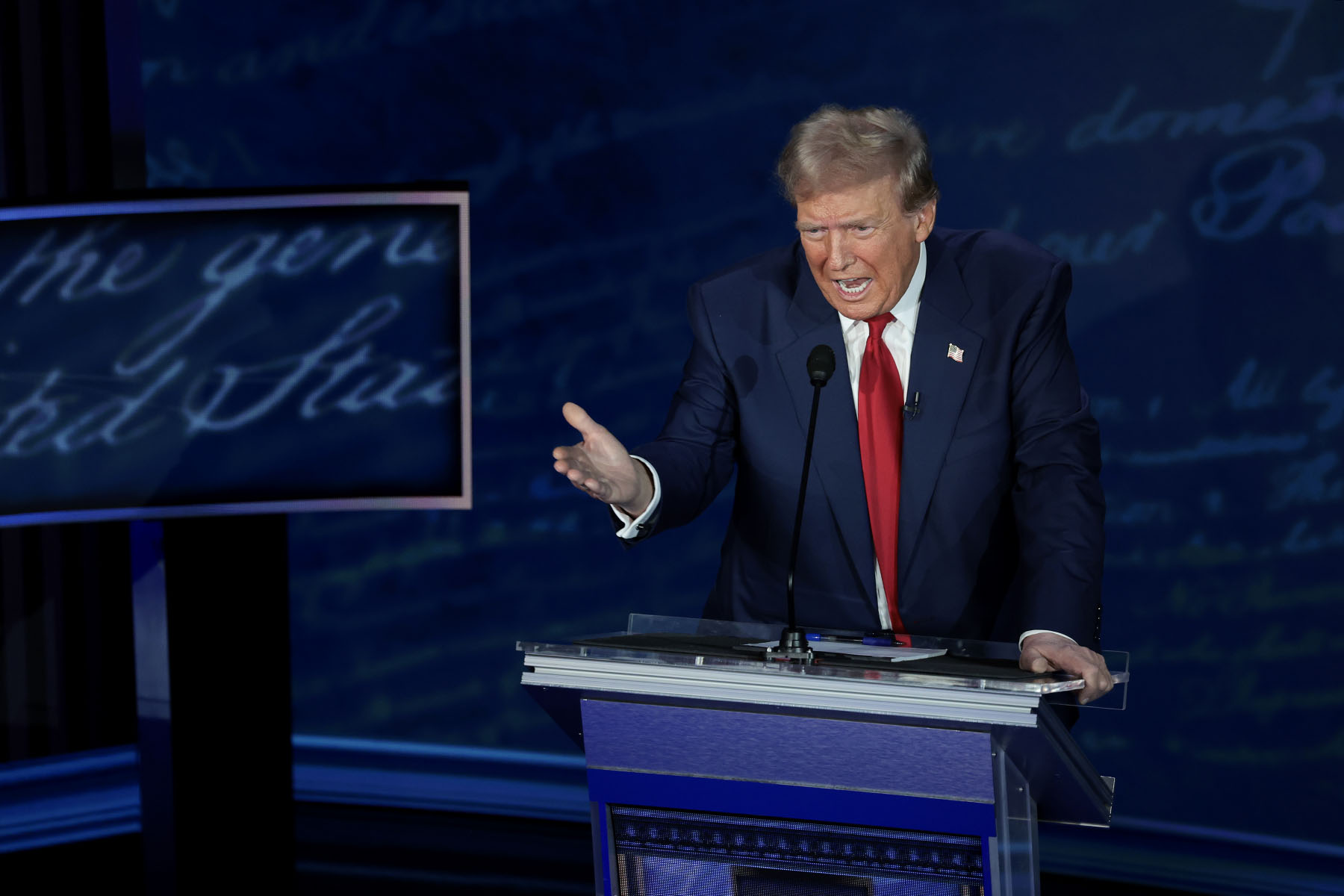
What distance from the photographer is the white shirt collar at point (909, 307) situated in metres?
1.99

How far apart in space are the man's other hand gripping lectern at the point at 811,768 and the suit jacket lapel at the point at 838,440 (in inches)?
19.9

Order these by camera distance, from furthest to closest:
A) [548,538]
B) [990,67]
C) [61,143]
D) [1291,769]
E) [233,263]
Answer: [548,538], [61,143], [990,67], [1291,769], [233,263]

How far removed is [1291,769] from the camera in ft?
10.9

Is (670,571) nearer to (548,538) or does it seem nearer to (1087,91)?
(548,538)

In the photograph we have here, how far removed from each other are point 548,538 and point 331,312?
1907 mm

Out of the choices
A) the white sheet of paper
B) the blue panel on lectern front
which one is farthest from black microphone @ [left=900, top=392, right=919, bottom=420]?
the blue panel on lectern front

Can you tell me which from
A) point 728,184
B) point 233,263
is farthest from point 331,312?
point 728,184

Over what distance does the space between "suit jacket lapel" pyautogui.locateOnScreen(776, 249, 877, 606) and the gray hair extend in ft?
0.69

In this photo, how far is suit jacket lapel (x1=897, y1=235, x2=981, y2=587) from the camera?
74.7 inches

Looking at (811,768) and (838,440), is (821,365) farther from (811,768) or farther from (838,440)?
(811,768)

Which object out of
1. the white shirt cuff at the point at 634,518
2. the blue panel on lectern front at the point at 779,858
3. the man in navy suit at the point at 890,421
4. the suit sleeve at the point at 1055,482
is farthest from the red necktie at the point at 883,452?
the blue panel on lectern front at the point at 779,858

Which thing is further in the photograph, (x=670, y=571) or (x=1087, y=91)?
(x=670, y=571)

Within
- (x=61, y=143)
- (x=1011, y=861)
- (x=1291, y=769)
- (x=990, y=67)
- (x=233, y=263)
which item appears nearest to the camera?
(x=1011, y=861)

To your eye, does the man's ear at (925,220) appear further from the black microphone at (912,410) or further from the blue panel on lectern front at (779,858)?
the blue panel on lectern front at (779,858)
